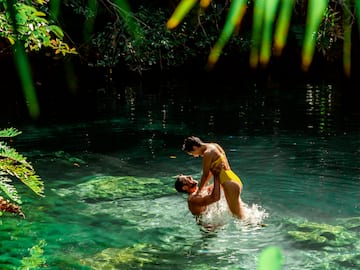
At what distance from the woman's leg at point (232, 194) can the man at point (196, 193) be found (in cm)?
14

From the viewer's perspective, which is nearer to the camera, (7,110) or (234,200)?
(234,200)

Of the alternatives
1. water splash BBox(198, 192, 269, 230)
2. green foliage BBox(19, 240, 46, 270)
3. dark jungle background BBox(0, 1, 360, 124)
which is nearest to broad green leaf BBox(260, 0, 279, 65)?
green foliage BBox(19, 240, 46, 270)

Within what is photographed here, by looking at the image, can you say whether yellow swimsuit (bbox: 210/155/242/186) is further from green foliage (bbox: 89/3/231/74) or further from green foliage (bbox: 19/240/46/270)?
green foliage (bbox: 89/3/231/74)

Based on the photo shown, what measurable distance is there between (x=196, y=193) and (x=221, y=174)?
459 millimetres

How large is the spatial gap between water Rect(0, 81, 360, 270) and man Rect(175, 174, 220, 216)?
1.07 ft

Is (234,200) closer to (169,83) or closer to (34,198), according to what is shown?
(34,198)

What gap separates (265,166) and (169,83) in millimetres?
16262

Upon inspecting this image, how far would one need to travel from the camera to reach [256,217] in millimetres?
8375

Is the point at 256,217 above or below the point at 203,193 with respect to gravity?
below

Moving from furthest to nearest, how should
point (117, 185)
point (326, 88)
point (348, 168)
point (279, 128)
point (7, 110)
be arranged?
point (326, 88) < point (7, 110) < point (279, 128) < point (348, 168) < point (117, 185)

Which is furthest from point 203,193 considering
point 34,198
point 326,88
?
point 326,88

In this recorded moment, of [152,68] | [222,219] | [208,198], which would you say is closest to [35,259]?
[208,198]

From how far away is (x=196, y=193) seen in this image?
7898 millimetres

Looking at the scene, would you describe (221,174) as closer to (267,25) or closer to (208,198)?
(208,198)
